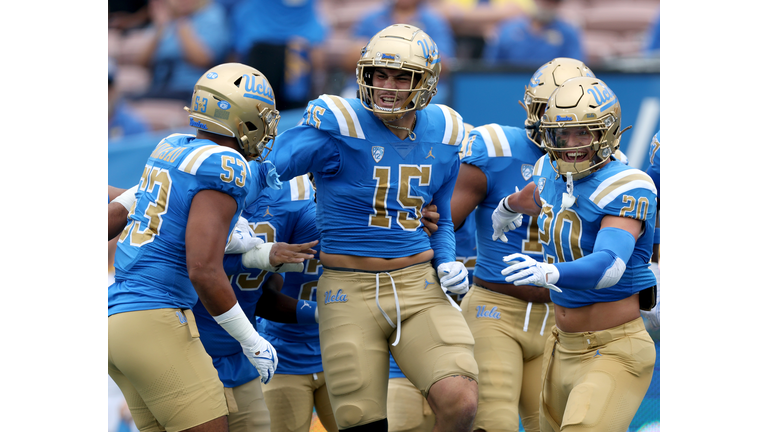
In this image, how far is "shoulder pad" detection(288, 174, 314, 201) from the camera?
3871 millimetres

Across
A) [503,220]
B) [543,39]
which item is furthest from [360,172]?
[543,39]

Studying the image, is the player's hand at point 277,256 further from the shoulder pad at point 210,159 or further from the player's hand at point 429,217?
the shoulder pad at point 210,159

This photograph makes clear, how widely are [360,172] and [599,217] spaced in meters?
0.98

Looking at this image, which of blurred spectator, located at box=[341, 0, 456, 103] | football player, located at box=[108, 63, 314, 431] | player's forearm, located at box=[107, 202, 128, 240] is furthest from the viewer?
blurred spectator, located at box=[341, 0, 456, 103]

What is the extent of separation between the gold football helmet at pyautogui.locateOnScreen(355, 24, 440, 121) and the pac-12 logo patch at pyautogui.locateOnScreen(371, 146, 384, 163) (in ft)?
0.42

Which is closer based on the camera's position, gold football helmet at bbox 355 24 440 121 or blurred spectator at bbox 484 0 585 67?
gold football helmet at bbox 355 24 440 121

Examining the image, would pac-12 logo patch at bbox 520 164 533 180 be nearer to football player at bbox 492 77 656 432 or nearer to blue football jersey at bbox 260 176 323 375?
football player at bbox 492 77 656 432

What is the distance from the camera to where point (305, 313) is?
374 centimetres

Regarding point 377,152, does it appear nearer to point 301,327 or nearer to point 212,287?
point 212,287

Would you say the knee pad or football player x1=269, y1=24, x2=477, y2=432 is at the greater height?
football player x1=269, y1=24, x2=477, y2=432

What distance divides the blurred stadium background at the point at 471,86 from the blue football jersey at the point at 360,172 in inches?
87.7

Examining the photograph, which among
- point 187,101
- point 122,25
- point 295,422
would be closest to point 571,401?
point 295,422

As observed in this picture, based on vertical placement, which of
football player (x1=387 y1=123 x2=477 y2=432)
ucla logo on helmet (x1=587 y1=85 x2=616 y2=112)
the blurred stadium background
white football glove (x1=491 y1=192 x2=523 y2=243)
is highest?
the blurred stadium background

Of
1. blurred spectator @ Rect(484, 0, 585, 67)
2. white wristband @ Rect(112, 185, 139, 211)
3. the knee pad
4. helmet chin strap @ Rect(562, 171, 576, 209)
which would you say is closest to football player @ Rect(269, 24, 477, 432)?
the knee pad
